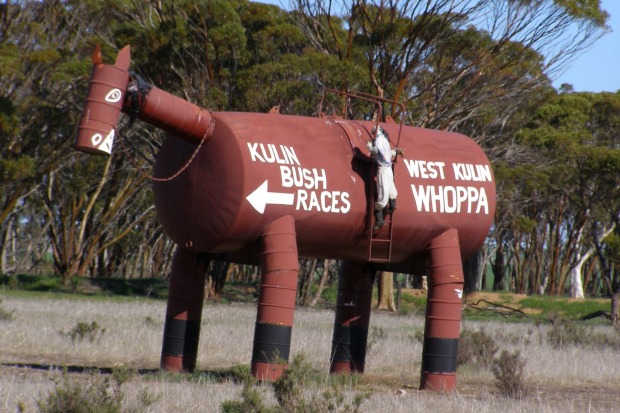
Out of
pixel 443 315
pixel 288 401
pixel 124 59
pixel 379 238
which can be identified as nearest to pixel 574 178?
pixel 443 315

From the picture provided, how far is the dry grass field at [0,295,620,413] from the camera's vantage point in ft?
34.7

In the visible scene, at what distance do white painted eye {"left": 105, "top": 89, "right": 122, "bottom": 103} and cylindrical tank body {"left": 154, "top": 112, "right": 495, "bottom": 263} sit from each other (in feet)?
4.16

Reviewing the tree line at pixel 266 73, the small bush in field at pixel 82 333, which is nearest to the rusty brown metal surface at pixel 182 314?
the small bush in field at pixel 82 333

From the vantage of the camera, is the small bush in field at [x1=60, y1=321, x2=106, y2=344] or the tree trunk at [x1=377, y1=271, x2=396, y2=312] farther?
the tree trunk at [x1=377, y1=271, x2=396, y2=312]

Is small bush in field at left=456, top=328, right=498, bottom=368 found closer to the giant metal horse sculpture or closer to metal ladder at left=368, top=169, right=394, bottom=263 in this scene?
the giant metal horse sculpture

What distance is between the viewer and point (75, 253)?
1666 inches

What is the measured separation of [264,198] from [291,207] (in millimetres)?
399

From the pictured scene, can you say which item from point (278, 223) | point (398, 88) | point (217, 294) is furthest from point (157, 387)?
point (217, 294)

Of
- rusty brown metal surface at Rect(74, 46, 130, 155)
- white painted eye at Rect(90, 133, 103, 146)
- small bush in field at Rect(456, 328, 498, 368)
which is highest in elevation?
rusty brown metal surface at Rect(74, 46, 130, 155)

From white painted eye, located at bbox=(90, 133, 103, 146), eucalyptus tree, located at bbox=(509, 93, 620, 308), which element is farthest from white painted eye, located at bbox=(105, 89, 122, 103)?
eucalyptus tree, located at bbox=(509, 93, 620, 308)

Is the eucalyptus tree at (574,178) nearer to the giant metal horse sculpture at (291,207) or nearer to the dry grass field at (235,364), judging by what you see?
the dry grass field at (235,364)

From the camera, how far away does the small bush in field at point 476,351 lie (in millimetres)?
16094

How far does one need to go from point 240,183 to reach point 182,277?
83.4 inches

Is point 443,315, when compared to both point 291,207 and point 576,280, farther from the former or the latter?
point 576,280
